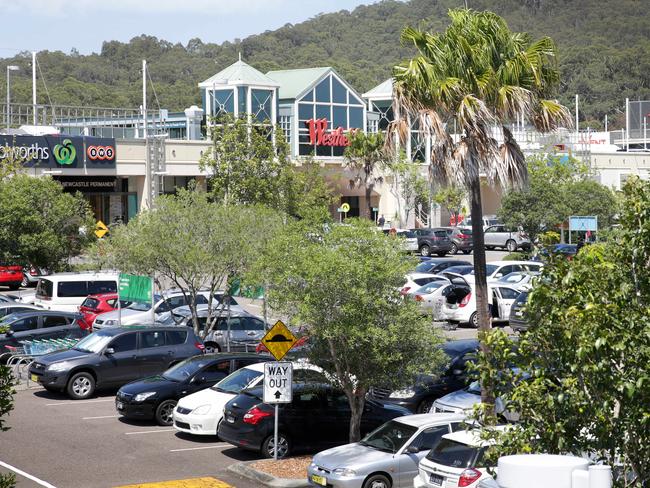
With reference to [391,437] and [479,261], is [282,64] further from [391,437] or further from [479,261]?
[391,437]

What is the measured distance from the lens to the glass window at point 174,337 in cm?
2405

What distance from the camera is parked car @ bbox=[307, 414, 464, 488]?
14.8 metres

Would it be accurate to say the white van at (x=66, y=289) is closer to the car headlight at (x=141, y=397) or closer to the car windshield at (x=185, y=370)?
the car windshield at (x=185, y=370)

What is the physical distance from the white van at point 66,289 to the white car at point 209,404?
47.2 ft

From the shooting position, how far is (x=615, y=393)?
7.97m

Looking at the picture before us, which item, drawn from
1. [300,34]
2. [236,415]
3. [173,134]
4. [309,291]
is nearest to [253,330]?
[236,415]

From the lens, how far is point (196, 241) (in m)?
23.6

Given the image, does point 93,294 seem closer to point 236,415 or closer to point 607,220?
point 236,415

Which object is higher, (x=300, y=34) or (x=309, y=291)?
(x=300, y=34)

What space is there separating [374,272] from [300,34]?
600 ft

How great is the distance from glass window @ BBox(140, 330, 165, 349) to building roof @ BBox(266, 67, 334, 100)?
3786 centimetres

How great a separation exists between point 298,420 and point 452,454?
174 inches

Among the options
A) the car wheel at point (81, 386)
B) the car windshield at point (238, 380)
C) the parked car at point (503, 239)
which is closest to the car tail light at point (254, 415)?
the car windshield at point (238, 380)

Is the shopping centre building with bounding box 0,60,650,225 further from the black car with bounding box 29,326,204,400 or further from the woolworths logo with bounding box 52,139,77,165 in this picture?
the black car with bounding box 29,326,204,400
